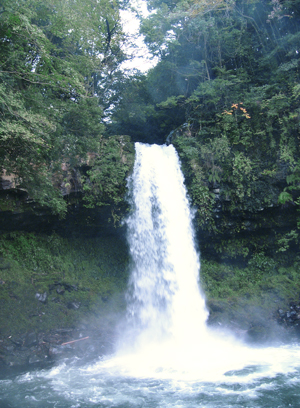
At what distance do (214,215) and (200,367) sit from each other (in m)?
5.45

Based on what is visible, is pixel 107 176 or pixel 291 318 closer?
pixel 291 318

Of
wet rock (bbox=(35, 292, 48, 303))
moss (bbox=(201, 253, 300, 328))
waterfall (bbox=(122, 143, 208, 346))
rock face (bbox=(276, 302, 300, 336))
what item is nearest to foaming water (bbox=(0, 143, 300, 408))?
waterfall (bbox=(122, 143, 208, 346))

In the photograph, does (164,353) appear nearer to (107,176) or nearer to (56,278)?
(56,278)

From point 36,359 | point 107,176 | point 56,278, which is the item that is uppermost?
point 107,176

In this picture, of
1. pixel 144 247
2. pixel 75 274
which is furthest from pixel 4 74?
pixel 75 274

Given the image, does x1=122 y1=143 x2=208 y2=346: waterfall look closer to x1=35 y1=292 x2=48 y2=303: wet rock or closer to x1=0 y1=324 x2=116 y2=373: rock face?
x1=0 y1=324 x2=116 y2=373: rock face

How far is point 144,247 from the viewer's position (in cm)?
1023

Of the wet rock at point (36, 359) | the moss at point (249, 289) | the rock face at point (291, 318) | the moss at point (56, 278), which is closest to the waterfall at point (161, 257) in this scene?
the moss at point (249, 289)

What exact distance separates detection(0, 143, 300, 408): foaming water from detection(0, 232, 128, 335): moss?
4.58ft

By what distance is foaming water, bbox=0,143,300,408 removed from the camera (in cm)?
589

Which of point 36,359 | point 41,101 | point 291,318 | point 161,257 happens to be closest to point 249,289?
point 291,318

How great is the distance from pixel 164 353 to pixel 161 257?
2.89 m

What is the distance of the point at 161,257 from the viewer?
33.1ft

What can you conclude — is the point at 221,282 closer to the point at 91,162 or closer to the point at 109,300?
the point at 109,300
